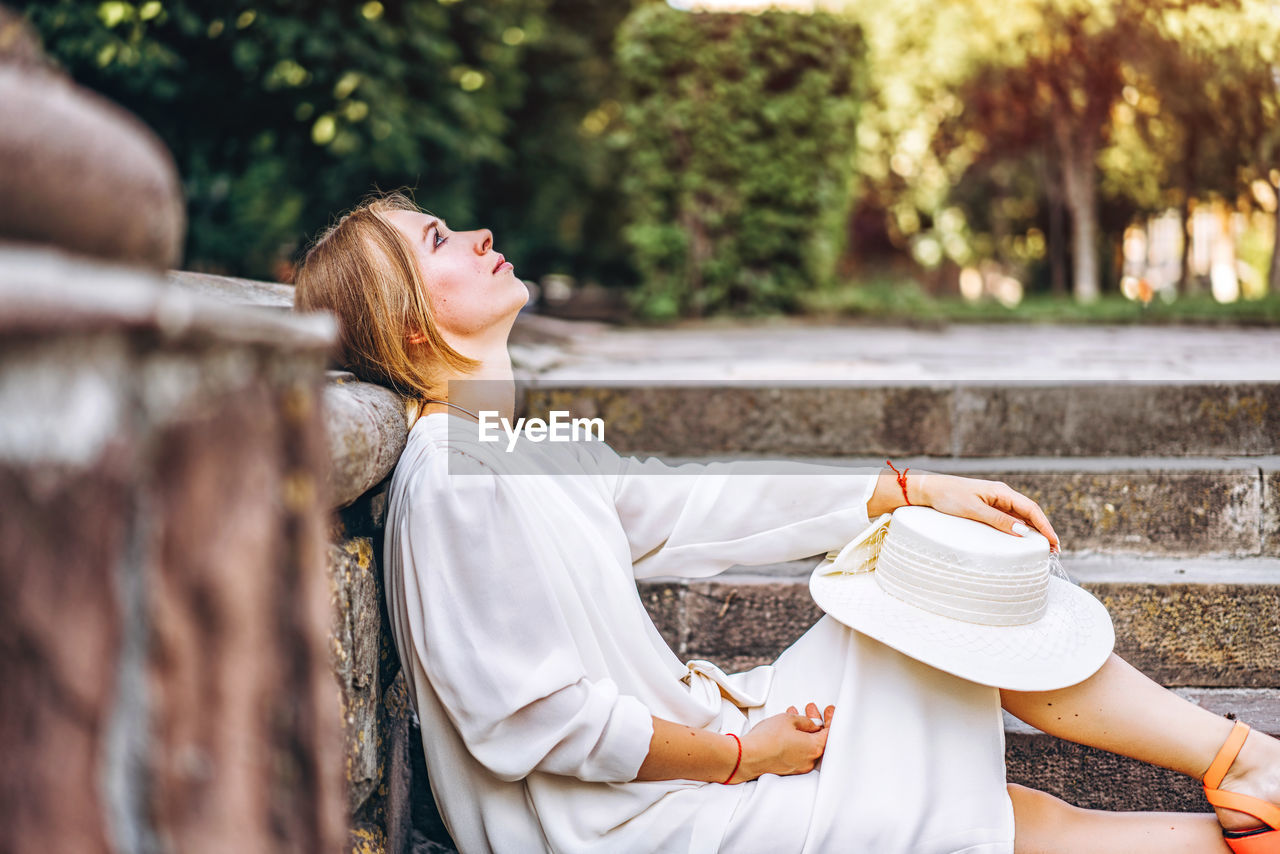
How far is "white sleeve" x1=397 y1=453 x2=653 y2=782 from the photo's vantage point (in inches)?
61.1

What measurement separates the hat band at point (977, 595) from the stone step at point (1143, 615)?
29.0 inches

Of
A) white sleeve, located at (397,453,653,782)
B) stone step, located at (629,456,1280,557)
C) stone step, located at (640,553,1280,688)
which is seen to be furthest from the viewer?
stone step, located at (629,456,1280,557)

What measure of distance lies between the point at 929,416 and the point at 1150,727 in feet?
5.48

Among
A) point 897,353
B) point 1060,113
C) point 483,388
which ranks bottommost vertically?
point 897,353

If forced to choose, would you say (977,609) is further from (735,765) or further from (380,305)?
(380,305)

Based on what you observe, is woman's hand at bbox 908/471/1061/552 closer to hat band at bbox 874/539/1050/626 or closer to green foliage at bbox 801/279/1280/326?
hat band at bbox 874/539/1050/626

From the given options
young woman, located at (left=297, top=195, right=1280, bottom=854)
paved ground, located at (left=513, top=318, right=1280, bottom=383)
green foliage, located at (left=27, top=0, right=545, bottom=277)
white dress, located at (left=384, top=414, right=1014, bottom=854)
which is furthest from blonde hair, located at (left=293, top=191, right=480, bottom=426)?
green foliage, located at (left=27, top=0, right=545, bottom=277)

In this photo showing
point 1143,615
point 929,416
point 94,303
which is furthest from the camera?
point 929,416

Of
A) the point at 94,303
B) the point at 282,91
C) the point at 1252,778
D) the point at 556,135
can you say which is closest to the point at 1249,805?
the point at 1252,778

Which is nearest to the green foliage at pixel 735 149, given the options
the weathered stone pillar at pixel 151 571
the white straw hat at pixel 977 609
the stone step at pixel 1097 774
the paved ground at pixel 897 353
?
the paved ground at pixel 897 353

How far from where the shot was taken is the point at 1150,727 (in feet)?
5.59

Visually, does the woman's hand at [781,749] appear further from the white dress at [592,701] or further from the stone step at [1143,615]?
the stone step at [1143,615]

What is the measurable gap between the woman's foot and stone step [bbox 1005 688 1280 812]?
21.2 inches

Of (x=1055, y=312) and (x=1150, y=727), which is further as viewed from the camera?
(x=1055, y=312)
